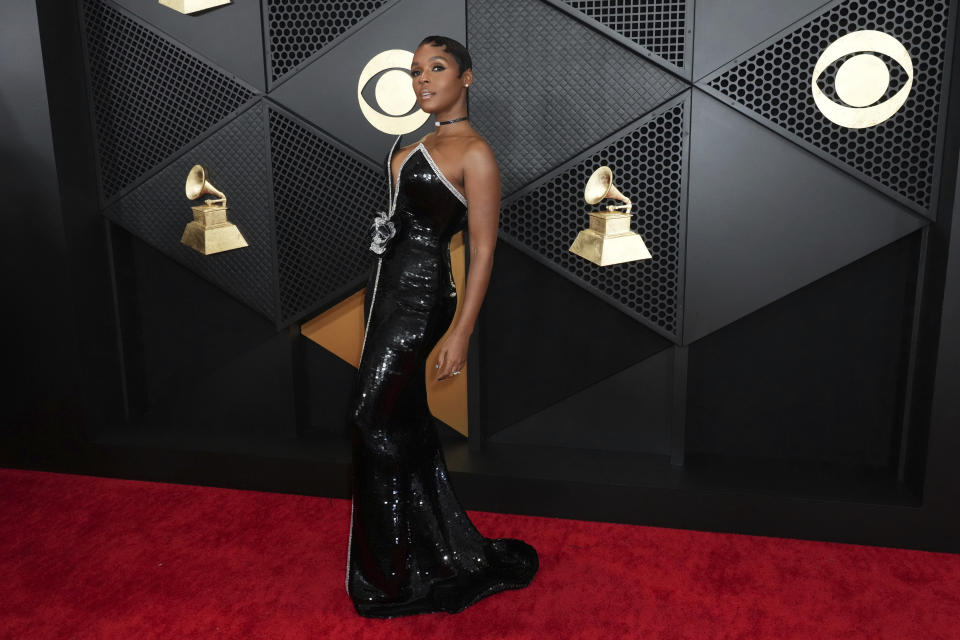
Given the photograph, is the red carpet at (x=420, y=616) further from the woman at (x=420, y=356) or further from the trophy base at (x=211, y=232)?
the trophy base at (x=211, y=232)

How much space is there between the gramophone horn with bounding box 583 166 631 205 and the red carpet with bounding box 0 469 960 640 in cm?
121

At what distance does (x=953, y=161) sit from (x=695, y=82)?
86 cm

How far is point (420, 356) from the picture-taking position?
2301 millimetres

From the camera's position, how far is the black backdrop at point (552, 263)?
271cm

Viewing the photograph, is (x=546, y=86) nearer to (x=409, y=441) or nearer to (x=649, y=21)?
(x=649, y=21)

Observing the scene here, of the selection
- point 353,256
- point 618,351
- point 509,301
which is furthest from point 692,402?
point 353,256

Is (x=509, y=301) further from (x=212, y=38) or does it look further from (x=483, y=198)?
(x=212, y=38)

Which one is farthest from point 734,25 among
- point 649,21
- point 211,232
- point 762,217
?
point 211,232

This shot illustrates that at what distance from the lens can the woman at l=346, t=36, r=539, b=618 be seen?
2.16 meters

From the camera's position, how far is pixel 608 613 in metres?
2.37

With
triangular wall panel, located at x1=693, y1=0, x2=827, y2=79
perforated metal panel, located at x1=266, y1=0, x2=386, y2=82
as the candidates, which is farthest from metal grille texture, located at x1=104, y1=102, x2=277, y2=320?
triangular wall panel, located at x1=693, y1=0, x2=827, y2=79

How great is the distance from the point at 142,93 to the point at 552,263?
1.85m

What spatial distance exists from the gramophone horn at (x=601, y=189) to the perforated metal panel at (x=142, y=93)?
1427 mm

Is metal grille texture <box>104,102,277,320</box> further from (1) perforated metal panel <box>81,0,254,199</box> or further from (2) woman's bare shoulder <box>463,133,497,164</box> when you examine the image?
(2) woman's bare shoulder <box>463,133,497,164</box>
